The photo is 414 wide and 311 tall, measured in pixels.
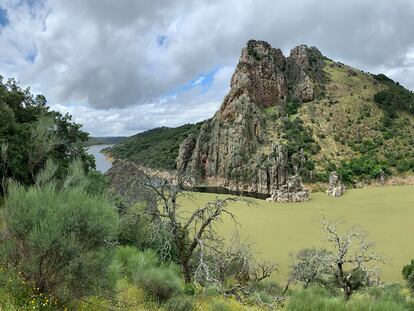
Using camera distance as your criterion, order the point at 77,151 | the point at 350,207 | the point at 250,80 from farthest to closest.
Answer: the point at 250,80, the point at 350,207, the point at 77,151

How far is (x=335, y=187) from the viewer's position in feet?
163

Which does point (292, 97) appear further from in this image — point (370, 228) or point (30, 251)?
point (30, 251)

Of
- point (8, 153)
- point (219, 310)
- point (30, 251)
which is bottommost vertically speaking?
point (219, 310)

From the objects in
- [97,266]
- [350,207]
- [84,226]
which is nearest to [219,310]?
[97,266]

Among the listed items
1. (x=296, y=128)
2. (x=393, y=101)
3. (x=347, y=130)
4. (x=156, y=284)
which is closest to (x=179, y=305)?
(x=156, y=284)

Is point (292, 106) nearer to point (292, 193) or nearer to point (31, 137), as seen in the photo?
point (292, 193)

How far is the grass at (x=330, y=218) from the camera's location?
24458mm

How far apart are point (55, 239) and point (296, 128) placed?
67065 mm

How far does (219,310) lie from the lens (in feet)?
23.2

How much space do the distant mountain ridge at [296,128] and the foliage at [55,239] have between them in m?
49.6

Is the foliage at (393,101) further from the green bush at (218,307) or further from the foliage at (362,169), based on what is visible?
the green bush at (218,307)

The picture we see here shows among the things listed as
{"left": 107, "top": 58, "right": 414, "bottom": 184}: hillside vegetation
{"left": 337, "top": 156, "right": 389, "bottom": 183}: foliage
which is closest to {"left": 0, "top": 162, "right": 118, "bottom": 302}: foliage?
{"left": 107, "top": 58, "right": 414, "bottom": 184}: hillside vegetation

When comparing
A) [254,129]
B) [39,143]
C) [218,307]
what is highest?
[254,129]

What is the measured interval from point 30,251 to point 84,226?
2.63 feet
